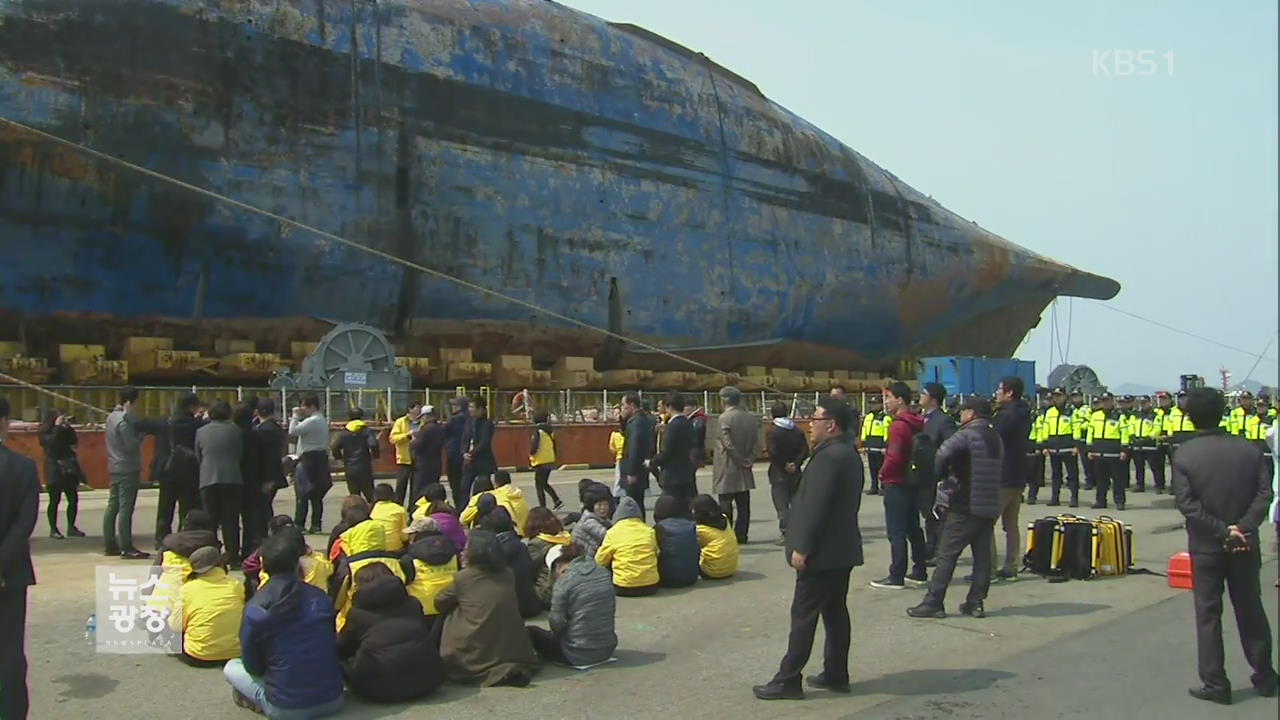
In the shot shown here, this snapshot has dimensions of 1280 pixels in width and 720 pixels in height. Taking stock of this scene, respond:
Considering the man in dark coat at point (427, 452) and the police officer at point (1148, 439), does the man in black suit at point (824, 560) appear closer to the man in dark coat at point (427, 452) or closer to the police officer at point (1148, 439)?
the man in dark coat at point (427, 452)

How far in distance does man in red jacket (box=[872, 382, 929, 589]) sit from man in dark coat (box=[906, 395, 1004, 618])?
2.25ft

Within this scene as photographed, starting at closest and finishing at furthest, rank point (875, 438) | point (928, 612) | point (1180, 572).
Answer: point (928, 612), point (1180, 572), point (875, 438)

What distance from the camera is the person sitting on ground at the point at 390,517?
748cm

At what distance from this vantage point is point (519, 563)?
7.06m

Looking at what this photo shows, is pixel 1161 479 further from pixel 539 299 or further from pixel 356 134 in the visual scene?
pixel 356 134

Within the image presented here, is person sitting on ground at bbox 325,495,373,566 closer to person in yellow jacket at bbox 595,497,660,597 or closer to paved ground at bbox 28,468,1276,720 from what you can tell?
paved ground at bbox 28,468,1276,720

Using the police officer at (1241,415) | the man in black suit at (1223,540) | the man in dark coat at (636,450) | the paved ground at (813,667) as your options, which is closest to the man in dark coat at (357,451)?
the man in dark coat at (636,450)

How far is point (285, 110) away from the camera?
18000mm

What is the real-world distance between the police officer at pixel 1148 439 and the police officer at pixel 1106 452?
1.33 meters

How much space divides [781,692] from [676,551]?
114 inches

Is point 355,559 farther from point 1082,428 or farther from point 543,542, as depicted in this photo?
point 1082,428

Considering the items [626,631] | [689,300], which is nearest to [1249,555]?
[626,631]

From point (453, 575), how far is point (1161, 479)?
13.8m

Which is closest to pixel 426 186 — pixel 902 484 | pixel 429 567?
pixel 902 484
